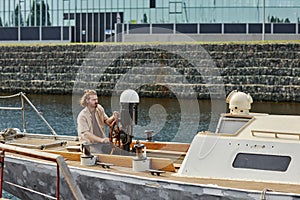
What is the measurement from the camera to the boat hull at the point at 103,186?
962cm

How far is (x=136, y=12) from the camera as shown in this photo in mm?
60188

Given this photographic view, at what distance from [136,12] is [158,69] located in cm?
2087

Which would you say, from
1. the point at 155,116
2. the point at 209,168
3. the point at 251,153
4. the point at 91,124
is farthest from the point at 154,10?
the point at 251,153

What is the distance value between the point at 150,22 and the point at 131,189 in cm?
4862

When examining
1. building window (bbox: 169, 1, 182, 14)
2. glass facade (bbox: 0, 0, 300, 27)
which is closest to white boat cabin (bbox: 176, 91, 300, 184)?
glass facade (bbox: 0, 0, 300, 27)

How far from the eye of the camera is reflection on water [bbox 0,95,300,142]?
2450 cm

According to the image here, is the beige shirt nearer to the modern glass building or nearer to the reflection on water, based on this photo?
the reflection on water

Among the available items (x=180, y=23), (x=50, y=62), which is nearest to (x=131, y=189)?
(x=50, y=62)

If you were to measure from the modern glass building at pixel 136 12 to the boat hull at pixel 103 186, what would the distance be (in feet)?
145

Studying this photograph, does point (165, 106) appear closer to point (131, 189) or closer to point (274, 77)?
point (274, 77)

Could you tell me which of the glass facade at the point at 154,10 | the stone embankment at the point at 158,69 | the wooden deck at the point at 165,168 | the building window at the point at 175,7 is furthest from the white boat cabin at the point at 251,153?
the building window at the point at 175,7

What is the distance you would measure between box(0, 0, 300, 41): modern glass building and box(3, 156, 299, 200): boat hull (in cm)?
4434

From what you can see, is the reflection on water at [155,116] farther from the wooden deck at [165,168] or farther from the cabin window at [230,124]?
the cabin window at [230,124]

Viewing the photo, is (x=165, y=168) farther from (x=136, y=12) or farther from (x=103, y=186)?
(x=136, y=12)
